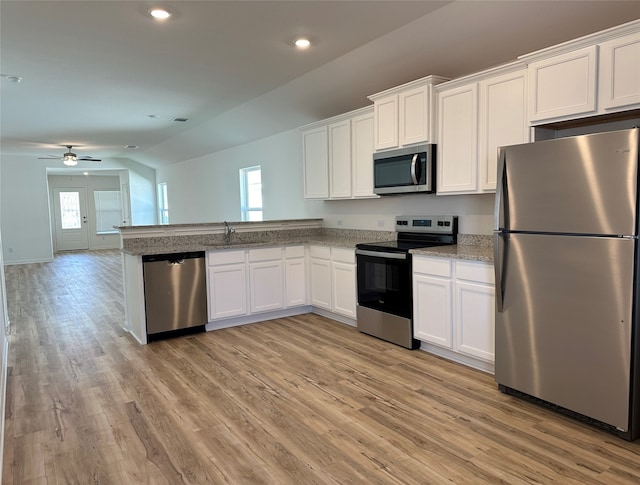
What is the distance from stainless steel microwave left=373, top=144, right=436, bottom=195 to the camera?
3.82 meters

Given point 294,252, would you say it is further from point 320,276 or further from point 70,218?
point 70,218

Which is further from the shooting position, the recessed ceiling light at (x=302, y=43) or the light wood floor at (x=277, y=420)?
the recessed ceiling light at (x=302, y=43)

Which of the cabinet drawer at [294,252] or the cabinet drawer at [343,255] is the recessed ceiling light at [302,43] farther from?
the cabinet drawer at [294,252]

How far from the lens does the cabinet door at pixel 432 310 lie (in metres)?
3.48

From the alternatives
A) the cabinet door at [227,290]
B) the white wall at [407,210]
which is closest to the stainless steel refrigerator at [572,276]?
the white wall at [407,210]

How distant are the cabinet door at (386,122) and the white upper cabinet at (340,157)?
0.26m

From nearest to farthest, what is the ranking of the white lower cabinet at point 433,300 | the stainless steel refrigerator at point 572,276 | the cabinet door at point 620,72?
1. the stainless steel refrigerator at point 572,276
2. the cabinet door at point 620,72
3. the white lower cabinet at point 433,300

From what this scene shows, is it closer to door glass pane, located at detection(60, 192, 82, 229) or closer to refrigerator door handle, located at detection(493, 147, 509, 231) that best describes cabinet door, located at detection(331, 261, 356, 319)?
refrigerator door handle, located at detection(493, 147, 509, 231)

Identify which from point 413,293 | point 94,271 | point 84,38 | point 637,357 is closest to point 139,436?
point 413,293

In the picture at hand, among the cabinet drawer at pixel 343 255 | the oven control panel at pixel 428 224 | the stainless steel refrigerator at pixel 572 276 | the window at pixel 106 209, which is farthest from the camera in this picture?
the window at pixel 106 209

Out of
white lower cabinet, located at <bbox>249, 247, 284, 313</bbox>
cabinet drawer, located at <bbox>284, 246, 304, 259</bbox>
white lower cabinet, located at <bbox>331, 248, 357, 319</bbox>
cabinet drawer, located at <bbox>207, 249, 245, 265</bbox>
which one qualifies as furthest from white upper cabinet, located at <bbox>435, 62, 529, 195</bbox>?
cabinet drawer, located at <bbox>207, 249, 245, 265</bbox>

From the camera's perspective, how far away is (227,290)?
4691 millimetres

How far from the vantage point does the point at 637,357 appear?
2277 mm

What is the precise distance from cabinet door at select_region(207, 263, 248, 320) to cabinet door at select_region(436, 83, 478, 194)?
2324 millimetres
